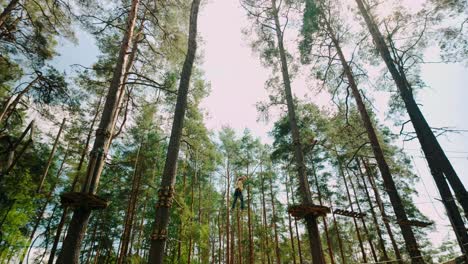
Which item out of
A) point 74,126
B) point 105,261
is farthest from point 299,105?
point 105,261

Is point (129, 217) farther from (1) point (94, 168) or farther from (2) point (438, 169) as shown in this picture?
(2) point (438, 169)

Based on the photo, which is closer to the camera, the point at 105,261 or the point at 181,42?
the point at 181,42

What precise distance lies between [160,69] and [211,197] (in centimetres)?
1374

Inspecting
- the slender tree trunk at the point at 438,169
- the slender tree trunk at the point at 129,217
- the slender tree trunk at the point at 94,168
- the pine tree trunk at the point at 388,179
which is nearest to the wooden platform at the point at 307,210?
the pine tree trunk at the point at 388,179

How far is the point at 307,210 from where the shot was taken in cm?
424

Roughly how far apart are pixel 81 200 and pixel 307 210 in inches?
140

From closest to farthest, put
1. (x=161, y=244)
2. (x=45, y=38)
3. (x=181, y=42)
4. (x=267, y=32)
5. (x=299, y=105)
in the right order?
(x=161, y=244) → (x=181, y=42) → (x=45, y=38) → (x=267, y=32) → (x=299, y=105)

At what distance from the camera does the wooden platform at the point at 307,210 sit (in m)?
4.21

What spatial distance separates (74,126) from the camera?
1280 centimetres

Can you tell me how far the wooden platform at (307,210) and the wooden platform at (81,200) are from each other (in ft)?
10.2

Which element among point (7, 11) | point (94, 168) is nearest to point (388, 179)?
point (94, 168)

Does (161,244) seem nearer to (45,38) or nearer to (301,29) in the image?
(301,29)

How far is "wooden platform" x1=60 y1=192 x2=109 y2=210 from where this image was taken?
3.22 metres

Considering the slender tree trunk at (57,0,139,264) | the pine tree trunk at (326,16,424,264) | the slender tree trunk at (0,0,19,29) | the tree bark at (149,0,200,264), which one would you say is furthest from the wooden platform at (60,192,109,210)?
the slender tree trunk at (0,0,19,29)
